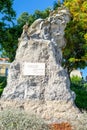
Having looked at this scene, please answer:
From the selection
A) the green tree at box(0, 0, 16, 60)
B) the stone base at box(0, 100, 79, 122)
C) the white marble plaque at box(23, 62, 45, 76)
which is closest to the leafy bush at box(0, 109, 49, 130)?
the stone base at box(0, 100, 79, 122)

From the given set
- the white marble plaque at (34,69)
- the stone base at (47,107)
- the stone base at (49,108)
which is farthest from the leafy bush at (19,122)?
the white marble plaque at (34,69)

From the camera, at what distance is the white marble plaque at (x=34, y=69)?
1123 centimetres

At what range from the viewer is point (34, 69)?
11297mm

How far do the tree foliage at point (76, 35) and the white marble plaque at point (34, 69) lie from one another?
17882 millimetres

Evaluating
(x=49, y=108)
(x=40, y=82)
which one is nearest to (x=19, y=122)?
(x=49, y=108)

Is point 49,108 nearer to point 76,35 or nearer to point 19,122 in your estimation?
point 19,122

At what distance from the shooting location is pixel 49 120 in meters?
10.5

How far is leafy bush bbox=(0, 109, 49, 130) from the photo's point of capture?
855cm

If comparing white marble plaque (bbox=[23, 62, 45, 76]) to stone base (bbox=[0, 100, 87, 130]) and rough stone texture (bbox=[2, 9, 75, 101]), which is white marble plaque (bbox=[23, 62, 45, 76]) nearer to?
rough stone texture (bbox=[2, 9, 75, 101])

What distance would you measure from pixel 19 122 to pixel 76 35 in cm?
2402

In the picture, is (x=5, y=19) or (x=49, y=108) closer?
(x=49, y=108)

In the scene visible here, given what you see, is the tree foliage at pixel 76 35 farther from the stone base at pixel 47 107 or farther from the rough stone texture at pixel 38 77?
the stone base at pixel 47 107

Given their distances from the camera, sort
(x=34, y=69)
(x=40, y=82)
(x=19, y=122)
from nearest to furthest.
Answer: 1. (x=19, y=122)
2. (x=40, y=82)
3. (x=34, y=69)

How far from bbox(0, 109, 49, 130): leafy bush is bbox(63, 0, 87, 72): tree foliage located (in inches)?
806
